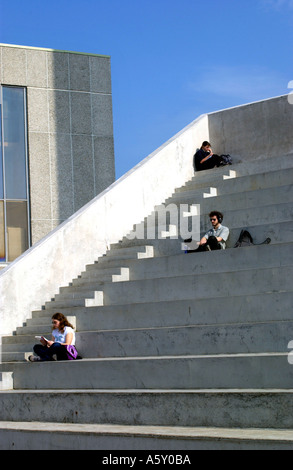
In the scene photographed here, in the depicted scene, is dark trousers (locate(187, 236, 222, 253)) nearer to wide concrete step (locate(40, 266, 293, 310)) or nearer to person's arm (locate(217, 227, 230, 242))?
person's arm (locate(217, 227, 230, 242))

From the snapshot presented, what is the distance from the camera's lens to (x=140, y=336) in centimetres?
857

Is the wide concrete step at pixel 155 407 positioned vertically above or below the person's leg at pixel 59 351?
below

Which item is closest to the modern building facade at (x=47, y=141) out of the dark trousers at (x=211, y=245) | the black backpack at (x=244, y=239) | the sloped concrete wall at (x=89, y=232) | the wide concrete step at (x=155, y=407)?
the sloped concrete wall at (x=89, y=232)

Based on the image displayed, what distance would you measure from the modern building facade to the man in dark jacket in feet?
18.4

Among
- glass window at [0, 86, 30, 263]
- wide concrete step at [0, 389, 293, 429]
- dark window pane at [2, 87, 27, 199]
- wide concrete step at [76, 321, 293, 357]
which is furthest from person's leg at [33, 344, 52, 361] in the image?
dark window pane at [2, 87, 27, 199]

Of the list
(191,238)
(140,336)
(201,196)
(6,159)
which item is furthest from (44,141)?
(140,336)

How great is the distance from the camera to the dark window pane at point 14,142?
18203 mm

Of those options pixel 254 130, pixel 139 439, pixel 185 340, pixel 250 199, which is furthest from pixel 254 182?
pixel 139 439

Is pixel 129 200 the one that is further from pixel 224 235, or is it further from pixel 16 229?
pixel 16 229

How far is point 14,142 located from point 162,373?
11676 mm

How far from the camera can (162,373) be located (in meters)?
7.81

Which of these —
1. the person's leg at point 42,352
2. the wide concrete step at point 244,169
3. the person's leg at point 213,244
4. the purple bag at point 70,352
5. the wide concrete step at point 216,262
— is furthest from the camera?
the wide concrete step at point 244,169

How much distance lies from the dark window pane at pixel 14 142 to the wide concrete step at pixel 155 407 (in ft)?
32.7

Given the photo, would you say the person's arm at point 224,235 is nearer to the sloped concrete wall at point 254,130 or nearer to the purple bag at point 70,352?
the purple bag at point 70,352
